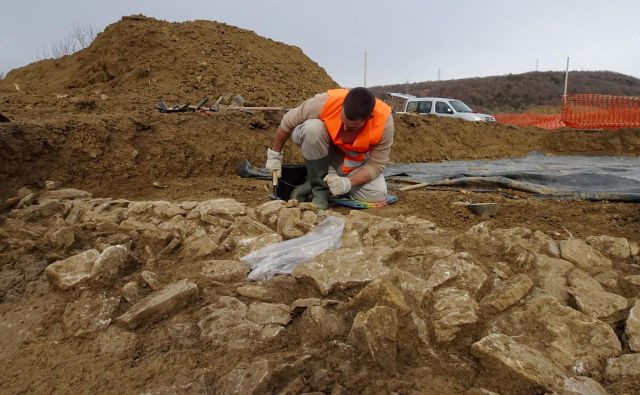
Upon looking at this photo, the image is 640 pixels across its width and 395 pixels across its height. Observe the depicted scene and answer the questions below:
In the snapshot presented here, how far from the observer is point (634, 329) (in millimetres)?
1932

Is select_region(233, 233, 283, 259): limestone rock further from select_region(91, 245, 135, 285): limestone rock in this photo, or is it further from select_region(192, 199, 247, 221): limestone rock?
select_region(91, 245, 135, 285): limestone rock

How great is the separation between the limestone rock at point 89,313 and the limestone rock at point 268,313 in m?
0.66

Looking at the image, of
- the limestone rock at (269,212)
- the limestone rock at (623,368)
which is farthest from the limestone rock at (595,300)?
the limestone rock at (269,212)

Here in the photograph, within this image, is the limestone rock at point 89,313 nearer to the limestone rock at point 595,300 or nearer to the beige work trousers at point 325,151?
the beige work trousers at point 325,151

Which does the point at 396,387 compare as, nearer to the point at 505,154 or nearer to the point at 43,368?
the point at 43,368

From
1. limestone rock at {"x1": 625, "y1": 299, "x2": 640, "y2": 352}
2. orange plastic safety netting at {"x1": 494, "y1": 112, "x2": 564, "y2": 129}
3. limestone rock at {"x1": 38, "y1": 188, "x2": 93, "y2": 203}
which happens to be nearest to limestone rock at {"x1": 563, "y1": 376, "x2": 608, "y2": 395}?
limestone rock at {"x1": 625, "y1": 299, "x2": 640, "y2": 352}

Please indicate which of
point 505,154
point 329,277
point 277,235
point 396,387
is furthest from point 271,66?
point 396,387

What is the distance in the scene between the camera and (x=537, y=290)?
225 cm

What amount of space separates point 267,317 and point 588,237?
1.98 meters

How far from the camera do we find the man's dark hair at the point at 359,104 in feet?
9.71

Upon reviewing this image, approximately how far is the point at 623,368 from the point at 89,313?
7.46ft

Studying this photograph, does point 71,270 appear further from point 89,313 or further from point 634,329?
point 634,329

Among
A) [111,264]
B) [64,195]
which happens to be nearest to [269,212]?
[111,264]

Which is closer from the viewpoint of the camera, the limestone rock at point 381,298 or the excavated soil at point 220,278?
the excavated soil at point 220,278
